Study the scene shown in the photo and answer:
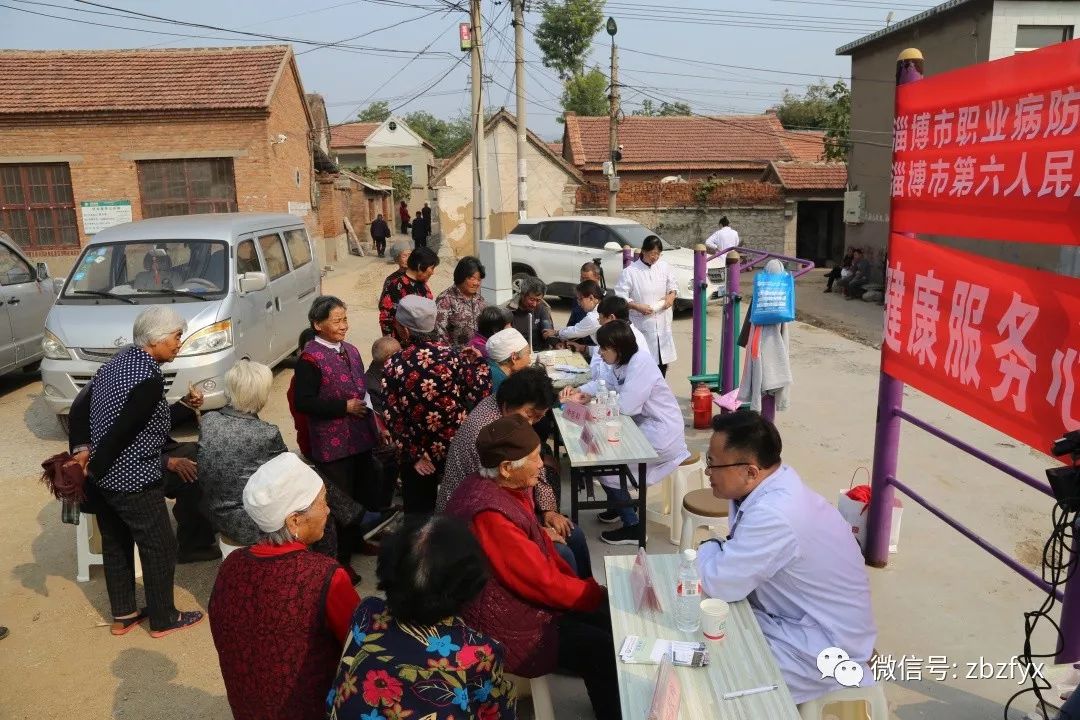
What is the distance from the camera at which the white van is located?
21.6ft

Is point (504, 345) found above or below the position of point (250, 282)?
below

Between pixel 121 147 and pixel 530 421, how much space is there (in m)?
16.3

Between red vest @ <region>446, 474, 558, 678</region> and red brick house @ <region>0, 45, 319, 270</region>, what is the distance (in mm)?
15787

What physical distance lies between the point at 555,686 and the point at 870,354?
28.4 feet

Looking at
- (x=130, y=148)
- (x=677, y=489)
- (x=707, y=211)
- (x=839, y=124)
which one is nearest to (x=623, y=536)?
(x=677, y=489)

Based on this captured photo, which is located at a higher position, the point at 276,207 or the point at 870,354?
the point at 276,207

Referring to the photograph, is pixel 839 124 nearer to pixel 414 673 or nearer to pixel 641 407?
pixel 641 407

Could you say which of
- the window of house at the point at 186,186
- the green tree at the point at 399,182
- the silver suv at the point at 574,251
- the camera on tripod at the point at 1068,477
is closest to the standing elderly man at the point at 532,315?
the camera on tripod at the point at 1068,477

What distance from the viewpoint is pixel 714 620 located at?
94.9 inches

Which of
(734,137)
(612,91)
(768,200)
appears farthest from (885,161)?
(734,137)

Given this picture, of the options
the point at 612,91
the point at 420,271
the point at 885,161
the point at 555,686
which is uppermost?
the point at 612,91

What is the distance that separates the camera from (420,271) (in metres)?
6.02

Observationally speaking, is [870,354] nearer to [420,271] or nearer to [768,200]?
[420,271]

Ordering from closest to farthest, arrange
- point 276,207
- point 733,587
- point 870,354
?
point 733,587
point 870,354
point 276,207
